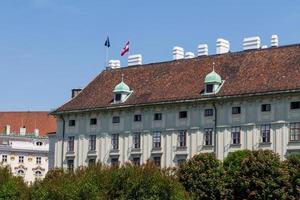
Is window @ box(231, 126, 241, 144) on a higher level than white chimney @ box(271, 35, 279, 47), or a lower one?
lower

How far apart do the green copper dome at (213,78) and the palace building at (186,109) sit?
0.09m

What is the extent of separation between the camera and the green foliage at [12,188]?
6392 centimetres

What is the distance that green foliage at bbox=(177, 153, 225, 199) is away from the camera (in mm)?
66625

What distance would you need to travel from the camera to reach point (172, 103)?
81375 mm

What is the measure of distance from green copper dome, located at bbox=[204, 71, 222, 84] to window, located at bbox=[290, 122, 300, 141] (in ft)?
30.2

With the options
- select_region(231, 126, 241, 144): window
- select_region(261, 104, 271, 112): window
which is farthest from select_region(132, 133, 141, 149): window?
select_region(261, 104, 271, 112): window

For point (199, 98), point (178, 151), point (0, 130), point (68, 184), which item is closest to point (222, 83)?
point (199, 98)

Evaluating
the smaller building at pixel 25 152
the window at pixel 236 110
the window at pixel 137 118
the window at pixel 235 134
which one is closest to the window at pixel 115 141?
the window at pixel 137 118

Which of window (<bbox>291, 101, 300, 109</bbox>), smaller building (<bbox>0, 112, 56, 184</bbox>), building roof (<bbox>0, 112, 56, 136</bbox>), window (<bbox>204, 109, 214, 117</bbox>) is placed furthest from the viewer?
building roof (<bbox>0, 112, 56, 136</bbox>)

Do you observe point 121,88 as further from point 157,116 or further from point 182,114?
point 182,114

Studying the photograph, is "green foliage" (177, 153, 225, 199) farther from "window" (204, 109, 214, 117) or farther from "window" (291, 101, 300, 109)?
"window" (204, 109, 214, 117)

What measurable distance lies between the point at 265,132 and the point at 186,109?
9305 mm

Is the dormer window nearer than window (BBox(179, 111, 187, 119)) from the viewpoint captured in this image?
No

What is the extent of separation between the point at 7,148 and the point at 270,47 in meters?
62.6
